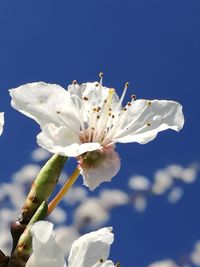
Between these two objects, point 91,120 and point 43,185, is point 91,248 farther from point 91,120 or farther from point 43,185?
point 91,120

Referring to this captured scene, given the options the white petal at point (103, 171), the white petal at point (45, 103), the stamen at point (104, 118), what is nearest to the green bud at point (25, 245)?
the white petal at point (103, 171)

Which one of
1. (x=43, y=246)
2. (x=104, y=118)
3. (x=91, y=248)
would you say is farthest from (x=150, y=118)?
(x=43, y=246)

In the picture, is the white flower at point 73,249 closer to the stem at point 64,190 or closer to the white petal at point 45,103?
the stem at point 64,190

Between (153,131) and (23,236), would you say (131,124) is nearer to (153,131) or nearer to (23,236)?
(153,131)

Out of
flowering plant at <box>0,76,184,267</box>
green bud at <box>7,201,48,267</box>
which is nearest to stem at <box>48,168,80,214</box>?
flowering plant at <box>0,76,184,267</box>

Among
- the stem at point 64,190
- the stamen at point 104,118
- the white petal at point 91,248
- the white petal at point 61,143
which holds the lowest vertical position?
the white petal at point 91,248

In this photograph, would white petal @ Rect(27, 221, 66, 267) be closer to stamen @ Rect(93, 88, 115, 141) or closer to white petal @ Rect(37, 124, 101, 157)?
white petal @ Rect(37, 124, 101, 157)
